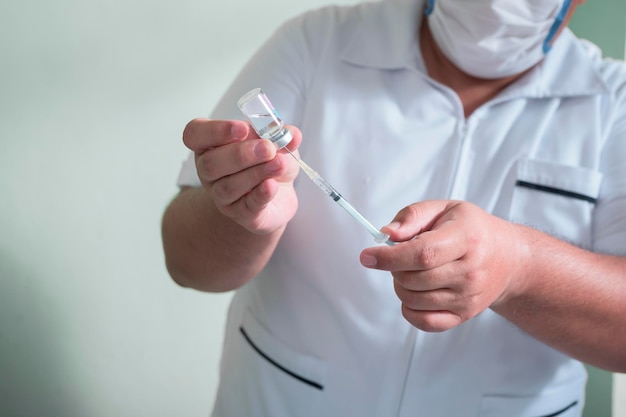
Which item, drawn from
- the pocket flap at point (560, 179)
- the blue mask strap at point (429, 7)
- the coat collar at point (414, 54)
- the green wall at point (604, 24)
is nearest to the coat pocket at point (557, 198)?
the pocket flap at point (560, 179)

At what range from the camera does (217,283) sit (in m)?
0.82

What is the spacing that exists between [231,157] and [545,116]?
1.63 ft

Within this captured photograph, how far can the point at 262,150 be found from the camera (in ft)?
1.76

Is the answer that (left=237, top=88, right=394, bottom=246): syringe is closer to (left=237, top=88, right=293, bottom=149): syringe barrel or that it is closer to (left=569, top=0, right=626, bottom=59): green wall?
(left=237, top=88, right=293, bottom=149): syringe barrel

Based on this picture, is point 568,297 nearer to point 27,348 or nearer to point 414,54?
point 414,54

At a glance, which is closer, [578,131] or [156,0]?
[578,131]

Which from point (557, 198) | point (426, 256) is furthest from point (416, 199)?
point (426, 256)

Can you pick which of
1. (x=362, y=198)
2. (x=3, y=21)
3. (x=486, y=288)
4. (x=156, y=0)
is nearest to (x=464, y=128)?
(x=362, y=198)

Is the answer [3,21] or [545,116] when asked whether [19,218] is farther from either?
[545,116]

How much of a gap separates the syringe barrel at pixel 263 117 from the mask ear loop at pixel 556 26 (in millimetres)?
491

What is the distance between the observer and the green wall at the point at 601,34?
49.6 inches

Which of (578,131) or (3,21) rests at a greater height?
(3,21)

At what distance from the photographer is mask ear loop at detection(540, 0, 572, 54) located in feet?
2.74

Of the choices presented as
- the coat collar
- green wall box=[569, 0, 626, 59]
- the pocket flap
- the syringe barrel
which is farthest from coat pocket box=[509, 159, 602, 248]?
green wall box=[569, 0, 626, 59]
